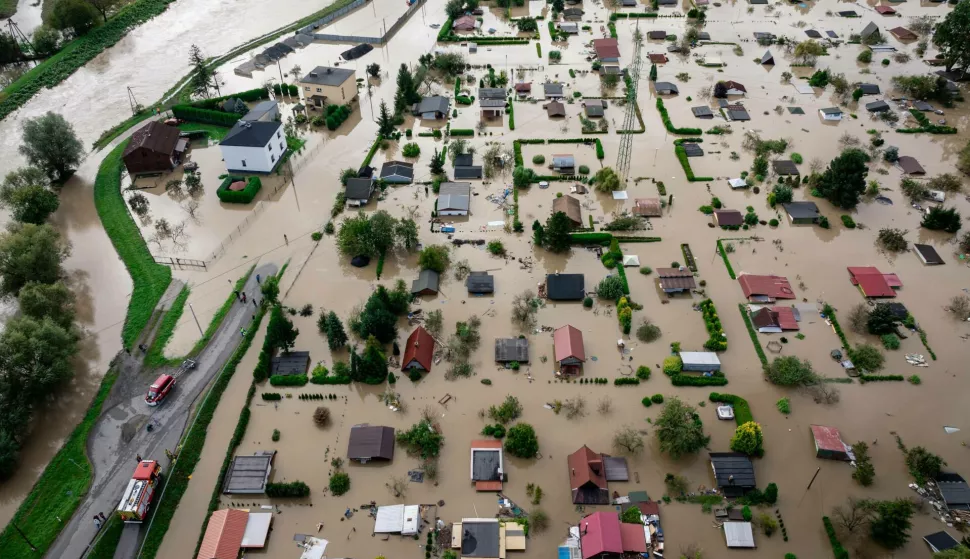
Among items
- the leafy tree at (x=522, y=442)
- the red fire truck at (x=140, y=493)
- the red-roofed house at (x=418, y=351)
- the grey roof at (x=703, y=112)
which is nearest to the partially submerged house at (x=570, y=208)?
the red-roofed house at (x=418, y=351)

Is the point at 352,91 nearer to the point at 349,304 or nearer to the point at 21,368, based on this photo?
the point at 349,304

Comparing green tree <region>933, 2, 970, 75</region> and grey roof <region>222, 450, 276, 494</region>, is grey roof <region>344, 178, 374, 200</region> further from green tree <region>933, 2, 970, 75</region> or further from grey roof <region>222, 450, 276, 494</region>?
green tree <region>933, 2, 970, 75</region>

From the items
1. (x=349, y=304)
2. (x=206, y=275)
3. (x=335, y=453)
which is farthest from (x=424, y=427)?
(x=206, y=275)

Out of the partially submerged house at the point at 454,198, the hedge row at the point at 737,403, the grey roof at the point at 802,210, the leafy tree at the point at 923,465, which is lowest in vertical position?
the leafy tree at the point at 923,465

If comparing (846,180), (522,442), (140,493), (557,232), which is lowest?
(522,442)

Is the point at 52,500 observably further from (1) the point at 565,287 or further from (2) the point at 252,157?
(1) the point at 565,287

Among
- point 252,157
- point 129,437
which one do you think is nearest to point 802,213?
point 252,157

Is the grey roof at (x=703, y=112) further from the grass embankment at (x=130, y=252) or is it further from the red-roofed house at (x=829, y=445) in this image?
the grass embankment at (x=130, y=252)
